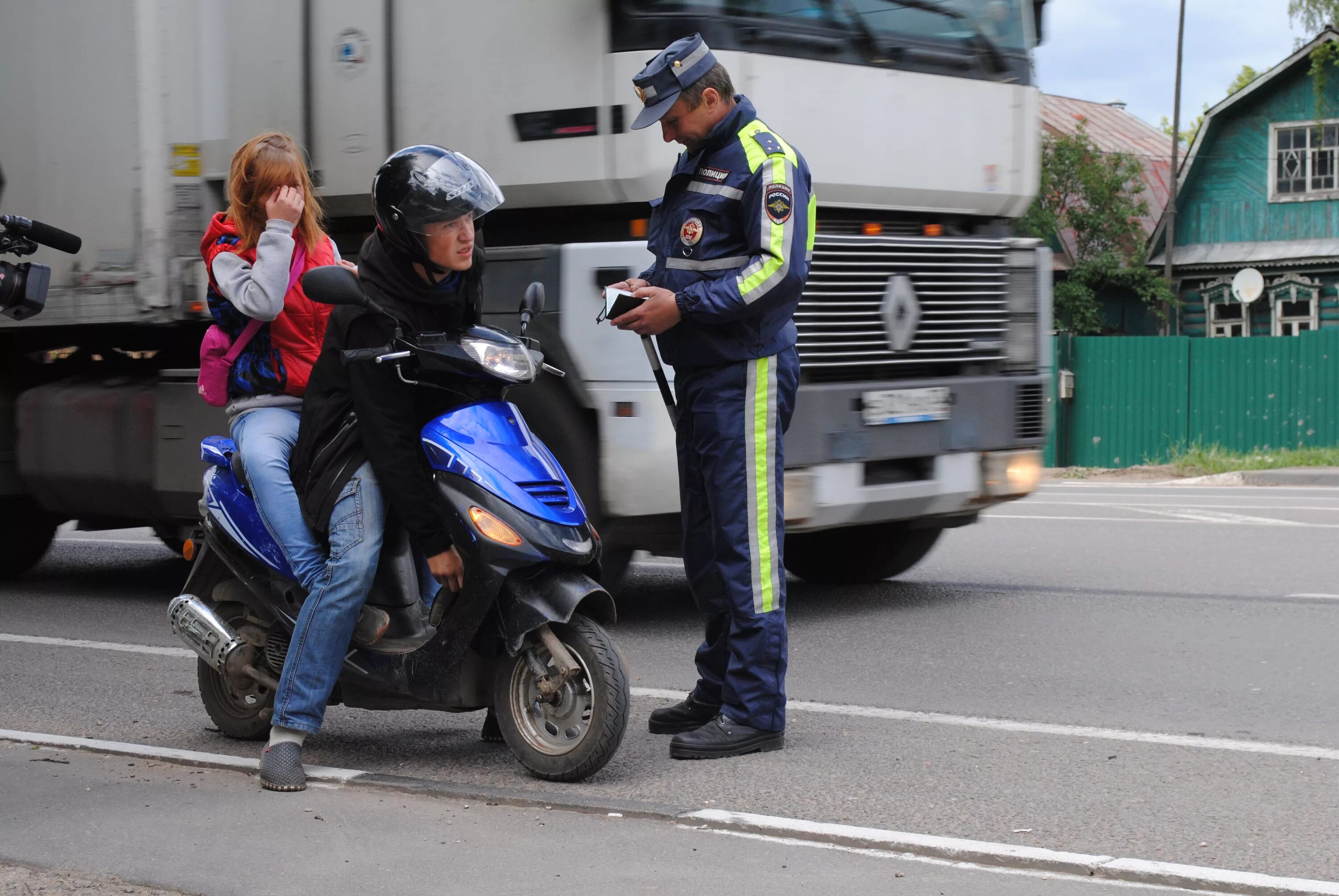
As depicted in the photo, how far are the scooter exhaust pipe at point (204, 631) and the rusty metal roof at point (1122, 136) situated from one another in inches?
1350

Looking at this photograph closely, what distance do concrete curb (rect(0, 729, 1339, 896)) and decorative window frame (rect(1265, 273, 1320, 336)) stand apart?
32.2 meters

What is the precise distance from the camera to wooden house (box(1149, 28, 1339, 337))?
34.1 m

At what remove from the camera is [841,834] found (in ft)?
13.5

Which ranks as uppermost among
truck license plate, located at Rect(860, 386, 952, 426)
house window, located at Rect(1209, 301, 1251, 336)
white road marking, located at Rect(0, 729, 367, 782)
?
house window, located at Rect(1209, 301, 1251, 336)

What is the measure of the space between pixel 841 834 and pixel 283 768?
156 cm

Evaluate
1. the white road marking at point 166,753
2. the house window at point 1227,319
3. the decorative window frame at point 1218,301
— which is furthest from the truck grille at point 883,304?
the house window at point 1227,319

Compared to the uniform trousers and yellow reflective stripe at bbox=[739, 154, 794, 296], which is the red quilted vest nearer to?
the uniform trousers

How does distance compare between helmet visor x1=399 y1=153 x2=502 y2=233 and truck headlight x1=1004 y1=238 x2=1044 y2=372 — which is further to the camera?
truck headlight x1=1004 y1=238 x2=1044 y2=372

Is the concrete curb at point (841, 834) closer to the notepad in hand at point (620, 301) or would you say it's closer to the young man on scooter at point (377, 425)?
the young man on scooter at point (377, 425)

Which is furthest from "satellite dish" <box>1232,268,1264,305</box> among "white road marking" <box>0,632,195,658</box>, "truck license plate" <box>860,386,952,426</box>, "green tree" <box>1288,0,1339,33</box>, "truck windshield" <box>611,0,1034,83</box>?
"white road marking" <box>0,632,195,658</box>

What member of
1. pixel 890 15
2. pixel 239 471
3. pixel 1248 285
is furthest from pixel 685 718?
pixel 1248 285

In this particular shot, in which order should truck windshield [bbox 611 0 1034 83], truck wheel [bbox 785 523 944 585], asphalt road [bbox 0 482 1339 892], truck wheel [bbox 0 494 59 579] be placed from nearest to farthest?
asphalt road [bbox 0 482 1339 892] < truck windshield [bbox 611 0 1034 83] < truck wheel [bbox 785 523 944 585] < truck wheel [bbox 0 494 59 579]

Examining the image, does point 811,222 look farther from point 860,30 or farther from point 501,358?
point 860,30

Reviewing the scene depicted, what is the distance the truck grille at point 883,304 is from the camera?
7.09m
